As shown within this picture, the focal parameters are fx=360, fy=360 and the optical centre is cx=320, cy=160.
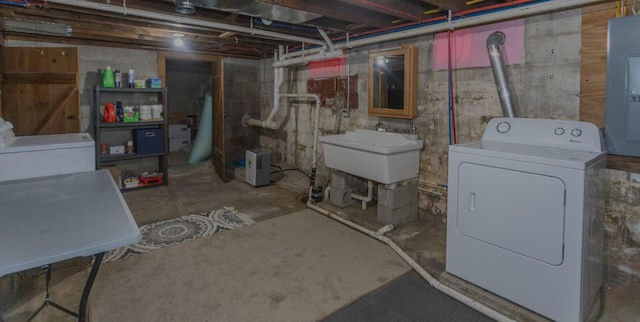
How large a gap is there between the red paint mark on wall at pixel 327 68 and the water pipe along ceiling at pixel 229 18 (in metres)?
0.26

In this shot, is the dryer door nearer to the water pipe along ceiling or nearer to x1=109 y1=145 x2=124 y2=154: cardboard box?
the water pipe along ceiling

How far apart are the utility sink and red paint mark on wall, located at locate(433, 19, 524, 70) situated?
0.81 metres

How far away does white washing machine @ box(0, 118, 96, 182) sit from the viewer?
226cm

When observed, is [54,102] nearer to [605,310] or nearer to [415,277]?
[415,277]

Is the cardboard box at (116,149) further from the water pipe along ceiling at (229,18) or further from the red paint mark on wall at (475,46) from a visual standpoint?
the red paint mark on wall at (475,46)

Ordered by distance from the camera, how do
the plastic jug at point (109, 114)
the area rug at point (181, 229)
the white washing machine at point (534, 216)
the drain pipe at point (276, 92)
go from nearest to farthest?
the white washing machine at point (534, 216), the area rug at point (181, 229), the plastic jug at point (109, 114), the drain pipe at point (276, 92)

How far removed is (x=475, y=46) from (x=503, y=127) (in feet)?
2.79

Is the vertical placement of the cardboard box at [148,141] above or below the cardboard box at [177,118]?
below

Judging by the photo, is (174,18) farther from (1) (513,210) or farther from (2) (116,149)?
(1) (513,210)

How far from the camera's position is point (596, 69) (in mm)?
2381

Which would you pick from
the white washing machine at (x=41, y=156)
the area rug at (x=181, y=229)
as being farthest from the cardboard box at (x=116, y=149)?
the white washing machine at (x=41, y=156)

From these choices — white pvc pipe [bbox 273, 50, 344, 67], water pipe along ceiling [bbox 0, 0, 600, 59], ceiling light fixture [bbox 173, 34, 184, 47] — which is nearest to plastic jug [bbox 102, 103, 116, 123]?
water pipe along ceiling [bbox 0, 0, 600, 59]

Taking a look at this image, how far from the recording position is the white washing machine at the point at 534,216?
6.17 feet

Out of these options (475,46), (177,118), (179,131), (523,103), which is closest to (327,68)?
(475,46)
